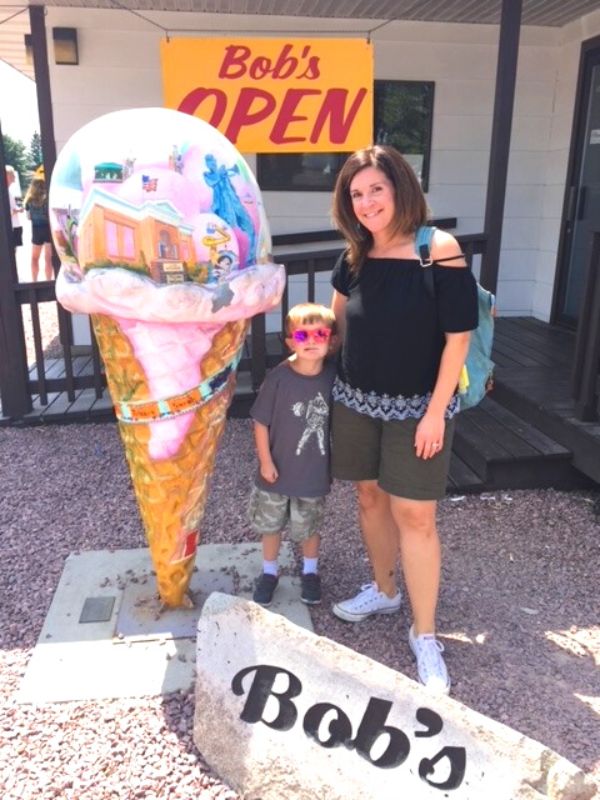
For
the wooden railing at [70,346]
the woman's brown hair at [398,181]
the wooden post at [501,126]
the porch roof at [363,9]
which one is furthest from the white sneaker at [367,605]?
the porch roof at [363,9]

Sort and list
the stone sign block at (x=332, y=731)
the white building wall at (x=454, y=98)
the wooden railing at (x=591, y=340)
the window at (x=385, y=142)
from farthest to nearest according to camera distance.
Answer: the window at (x=385, y=142) → the white building wall at (x=454, y=98) → the wooden railing at (x=591, y=340) → the stone sign block at (x=332, y=731)

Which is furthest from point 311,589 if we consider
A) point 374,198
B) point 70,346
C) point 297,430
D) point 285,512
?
point 70,346

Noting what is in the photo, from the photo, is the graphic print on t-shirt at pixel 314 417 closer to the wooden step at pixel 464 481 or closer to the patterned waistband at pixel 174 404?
the patterned waistband at pixel 174 404

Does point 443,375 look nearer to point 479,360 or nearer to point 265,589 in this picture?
point 479,360

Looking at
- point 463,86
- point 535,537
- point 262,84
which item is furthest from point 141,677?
point 463,86

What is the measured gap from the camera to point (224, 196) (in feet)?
7.41

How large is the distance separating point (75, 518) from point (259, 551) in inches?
41.7

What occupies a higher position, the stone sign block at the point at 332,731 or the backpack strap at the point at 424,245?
the backpack strap at the point at 424,245

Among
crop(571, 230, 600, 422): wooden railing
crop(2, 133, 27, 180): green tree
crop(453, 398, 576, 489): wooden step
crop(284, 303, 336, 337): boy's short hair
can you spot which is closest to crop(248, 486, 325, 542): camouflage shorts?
crop(284, 303, 336, 337): boy's short hair

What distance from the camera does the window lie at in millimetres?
6137

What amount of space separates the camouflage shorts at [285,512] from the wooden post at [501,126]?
2.52 metres

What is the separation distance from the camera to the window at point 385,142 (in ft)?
20.1

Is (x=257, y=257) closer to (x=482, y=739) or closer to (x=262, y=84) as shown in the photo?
(x=482, y=739)

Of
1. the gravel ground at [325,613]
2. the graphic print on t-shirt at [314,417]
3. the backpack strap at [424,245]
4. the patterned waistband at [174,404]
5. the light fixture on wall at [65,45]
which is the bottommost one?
the gravel ground at [325,613]
